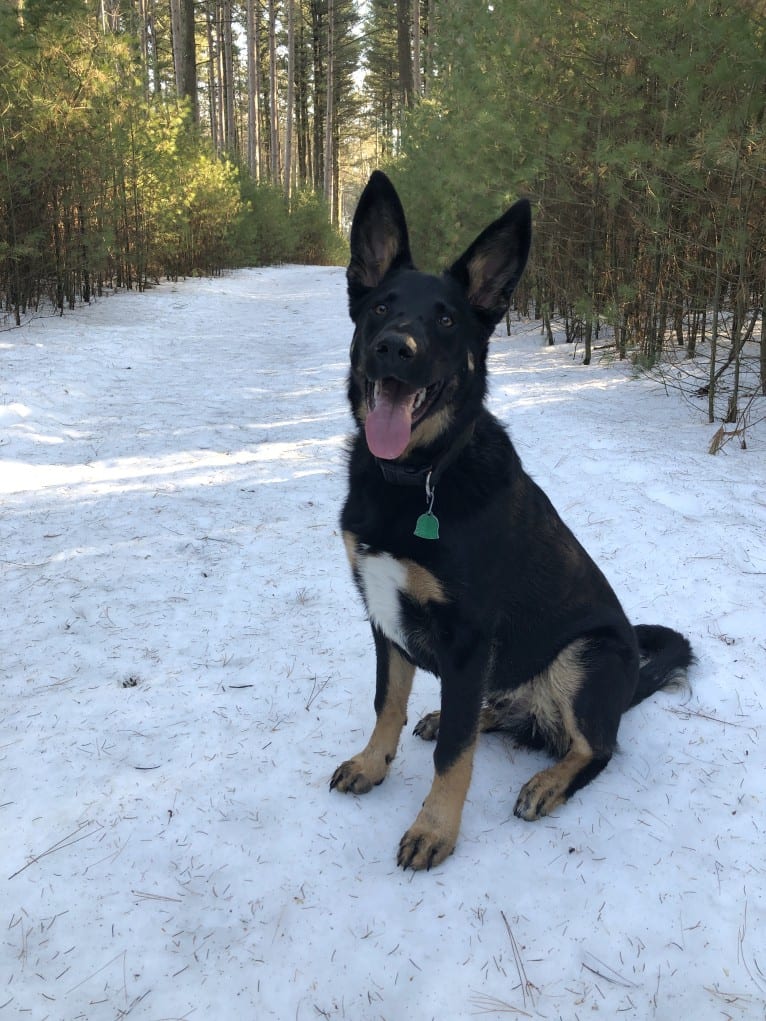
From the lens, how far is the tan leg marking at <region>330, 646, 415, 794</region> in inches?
101

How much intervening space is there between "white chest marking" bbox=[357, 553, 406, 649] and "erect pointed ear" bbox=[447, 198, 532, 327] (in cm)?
101

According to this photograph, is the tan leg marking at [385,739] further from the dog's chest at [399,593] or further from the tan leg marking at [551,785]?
the tan leg marking at [551,785]

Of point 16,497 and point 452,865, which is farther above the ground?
point 16,497

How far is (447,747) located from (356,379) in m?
1.33

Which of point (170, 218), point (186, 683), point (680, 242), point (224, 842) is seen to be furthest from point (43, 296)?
point (224, 842)

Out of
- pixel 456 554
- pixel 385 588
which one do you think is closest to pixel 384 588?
pixel 385 588

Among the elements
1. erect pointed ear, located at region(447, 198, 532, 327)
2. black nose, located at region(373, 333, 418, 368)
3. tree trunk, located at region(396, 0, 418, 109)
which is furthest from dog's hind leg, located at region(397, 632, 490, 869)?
tree trunk, located at region(396, 0, 418, 109)

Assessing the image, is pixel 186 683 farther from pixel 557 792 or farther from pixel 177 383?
pixel 177 383

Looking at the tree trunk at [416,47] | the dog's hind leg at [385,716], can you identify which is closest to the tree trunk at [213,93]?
the tree trunk at [416,47]

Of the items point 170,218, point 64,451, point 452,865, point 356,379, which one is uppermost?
point 170,218

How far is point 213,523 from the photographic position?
16.0ft

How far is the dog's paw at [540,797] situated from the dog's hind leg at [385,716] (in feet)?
1.66

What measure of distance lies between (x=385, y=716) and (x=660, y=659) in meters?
1.29

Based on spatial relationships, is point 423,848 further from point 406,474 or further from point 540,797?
point 406,474
